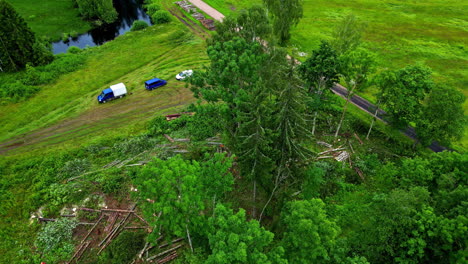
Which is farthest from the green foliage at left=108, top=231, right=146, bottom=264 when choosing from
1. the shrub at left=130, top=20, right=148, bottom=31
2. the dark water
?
the shrub at left=130, top=20, right=148, bottom=31

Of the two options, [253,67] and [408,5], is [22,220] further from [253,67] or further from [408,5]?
[408,5]

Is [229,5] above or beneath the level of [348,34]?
above

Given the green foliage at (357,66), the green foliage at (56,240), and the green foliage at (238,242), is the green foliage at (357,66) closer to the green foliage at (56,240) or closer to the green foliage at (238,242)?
the green foliage at (238,242)

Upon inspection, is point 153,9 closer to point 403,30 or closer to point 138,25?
point 138,25

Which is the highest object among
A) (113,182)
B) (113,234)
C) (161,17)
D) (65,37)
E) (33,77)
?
(161,17)

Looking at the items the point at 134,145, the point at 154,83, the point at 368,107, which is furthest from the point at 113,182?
the point at 368,107

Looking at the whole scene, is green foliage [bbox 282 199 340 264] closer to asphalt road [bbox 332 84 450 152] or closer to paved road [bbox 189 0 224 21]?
asphalt road [bbox 332 84 450 152]

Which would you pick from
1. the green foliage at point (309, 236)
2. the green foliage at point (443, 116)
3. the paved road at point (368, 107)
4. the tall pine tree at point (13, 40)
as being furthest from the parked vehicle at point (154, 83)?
the green foliage at point (443, 116)
